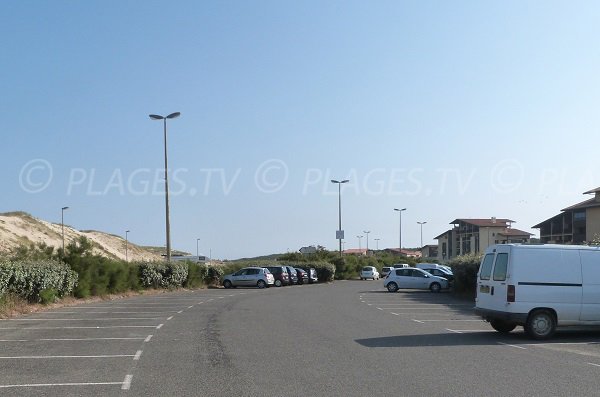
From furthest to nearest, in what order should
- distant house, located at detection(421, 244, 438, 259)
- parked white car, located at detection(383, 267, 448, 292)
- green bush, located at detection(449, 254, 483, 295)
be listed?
distant house, located at detection(421, 244, 438, 259) → parked white car, located at detection(383, 267, 448, 292) → green bush, located at detection(449, 254, 483, 295)

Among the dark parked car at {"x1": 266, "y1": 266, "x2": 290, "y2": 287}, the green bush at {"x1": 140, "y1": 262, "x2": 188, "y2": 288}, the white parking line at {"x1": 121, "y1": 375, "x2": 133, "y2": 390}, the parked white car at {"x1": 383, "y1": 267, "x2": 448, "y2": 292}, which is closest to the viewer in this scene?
the white parking line at {"x1": 121, "y1": 375, "x2": 133, "y2": 390}

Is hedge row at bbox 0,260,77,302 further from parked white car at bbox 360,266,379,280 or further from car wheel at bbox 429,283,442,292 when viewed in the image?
parked white car at bbox 360,266,379,280

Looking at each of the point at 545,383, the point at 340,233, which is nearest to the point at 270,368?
the point at 545,383

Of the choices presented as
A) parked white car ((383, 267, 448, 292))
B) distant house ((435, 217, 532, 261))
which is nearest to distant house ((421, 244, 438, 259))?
distant house ((435, 217, 532, 261))

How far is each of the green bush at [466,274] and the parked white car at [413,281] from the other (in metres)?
5.11

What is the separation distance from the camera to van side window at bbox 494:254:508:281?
15.7 meters

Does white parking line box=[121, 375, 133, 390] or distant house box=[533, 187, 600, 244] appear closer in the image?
white parking line box=[121, 375, 133, 390]

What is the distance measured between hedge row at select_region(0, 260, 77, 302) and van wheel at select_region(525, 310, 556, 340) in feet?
52.0

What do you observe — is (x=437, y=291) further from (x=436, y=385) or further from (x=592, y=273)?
(x=436, y=385)

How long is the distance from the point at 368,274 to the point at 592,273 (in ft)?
186

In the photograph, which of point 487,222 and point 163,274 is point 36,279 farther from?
point 487,222

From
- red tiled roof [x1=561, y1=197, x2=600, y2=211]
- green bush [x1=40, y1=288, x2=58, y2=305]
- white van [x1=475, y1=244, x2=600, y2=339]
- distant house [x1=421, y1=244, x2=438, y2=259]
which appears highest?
red tiled roof [x1=561, y1=197, x2=600, y2=211]

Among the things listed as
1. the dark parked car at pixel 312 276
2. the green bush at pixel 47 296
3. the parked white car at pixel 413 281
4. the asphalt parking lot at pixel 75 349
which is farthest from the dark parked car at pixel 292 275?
the asphalt parking lot at pixel 75 349

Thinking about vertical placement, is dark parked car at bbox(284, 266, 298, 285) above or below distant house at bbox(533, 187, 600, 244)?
below
